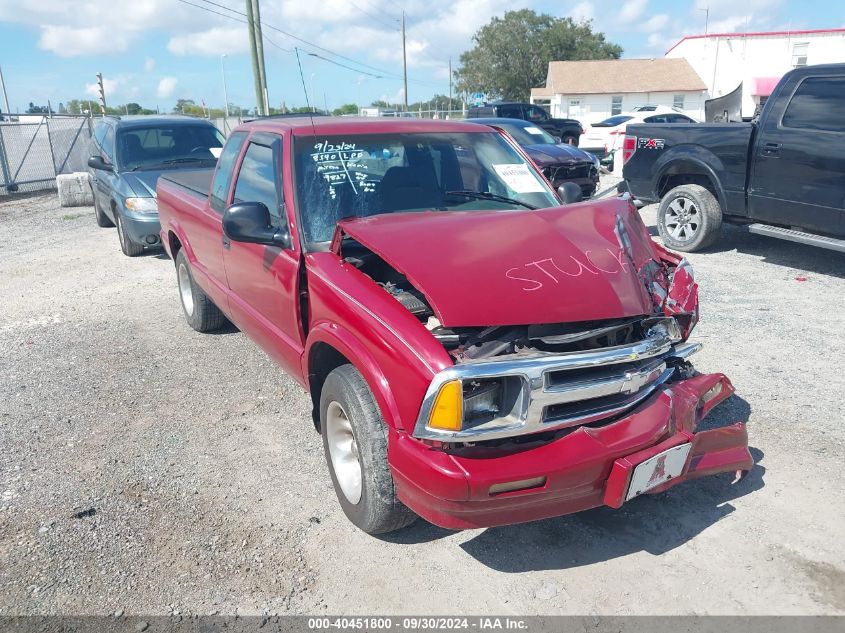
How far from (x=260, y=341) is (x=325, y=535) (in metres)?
1.56

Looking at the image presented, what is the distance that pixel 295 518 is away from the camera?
332 centimetres

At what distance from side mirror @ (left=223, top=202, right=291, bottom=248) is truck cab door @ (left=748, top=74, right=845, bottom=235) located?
600cm

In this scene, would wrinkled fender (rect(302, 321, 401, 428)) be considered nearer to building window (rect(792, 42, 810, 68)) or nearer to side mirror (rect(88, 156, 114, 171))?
side mirror (rect(88, 156, 114, 171))

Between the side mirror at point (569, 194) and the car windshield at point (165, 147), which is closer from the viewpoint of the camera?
the side mirror at point (569, 194)

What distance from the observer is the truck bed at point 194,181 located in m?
5.48

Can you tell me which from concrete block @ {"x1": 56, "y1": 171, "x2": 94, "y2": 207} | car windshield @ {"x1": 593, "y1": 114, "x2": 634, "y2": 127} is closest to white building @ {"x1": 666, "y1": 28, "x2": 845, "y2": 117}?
car windshield @ {"x1": 593, "y1": 114, "x2": 634, "y2": 127}

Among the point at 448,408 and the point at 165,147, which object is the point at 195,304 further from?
the point at 165,147

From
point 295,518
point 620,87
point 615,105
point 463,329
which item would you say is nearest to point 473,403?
point 463,329

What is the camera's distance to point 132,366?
5.34 metres

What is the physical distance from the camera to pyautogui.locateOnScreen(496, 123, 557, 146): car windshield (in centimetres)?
1259

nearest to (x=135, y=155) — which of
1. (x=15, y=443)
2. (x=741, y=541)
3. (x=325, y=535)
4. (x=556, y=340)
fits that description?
(x=15, y=443)

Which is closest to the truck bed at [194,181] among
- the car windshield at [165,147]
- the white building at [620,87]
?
the car windshield at [165,147]

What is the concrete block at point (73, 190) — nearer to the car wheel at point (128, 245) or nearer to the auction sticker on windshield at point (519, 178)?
the car wheel at point (128, 245)

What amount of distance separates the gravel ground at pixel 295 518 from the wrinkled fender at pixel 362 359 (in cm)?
82
